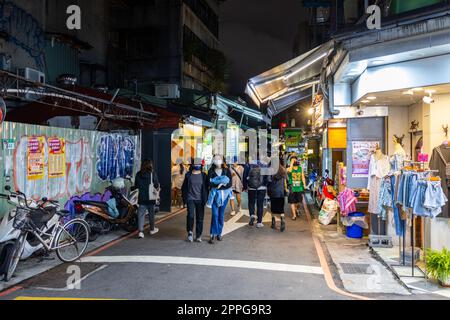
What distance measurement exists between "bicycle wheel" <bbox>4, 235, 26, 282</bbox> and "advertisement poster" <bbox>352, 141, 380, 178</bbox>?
312 inches

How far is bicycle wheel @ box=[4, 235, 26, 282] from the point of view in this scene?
22.4ft

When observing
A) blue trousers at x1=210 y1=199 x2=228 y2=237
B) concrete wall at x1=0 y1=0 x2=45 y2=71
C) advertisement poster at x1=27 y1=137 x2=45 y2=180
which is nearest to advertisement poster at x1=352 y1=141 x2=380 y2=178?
blue trousers at x1=210 y1=199 x2=228 y2=237

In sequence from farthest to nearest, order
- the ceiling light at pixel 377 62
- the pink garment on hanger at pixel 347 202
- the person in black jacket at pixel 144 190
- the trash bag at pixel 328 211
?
the trash bag at pixel 328 211
the person in black jacket at pixel 144 190
the pink garment on hanger at pixel 347 202
the ceiling light at pixel 377 62

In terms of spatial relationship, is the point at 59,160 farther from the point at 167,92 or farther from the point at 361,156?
the point at 167,92

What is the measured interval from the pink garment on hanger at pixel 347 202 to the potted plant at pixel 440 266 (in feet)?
12.7

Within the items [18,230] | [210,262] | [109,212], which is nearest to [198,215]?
[210,262]

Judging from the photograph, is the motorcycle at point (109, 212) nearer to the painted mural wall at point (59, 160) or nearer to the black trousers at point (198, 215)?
the painted mural wall at point (59, 160)

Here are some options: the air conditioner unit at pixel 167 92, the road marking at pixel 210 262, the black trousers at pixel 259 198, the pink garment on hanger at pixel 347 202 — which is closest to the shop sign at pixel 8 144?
the road marking at pixel 210 262

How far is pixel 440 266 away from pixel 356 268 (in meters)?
1.73

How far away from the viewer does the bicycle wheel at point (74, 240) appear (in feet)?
26.8

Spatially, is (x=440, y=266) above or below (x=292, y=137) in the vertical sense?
below

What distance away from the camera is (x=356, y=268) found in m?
7.87

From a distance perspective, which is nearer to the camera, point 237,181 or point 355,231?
point 355,231
